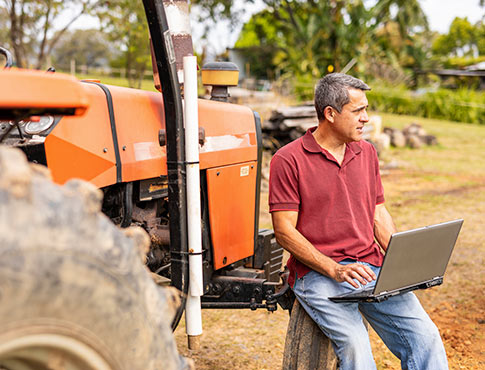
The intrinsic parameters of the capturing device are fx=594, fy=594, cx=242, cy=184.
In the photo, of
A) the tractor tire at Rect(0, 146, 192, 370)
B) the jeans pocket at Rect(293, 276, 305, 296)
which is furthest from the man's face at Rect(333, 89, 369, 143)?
the tractor tire at Rect(0, 146, 192, 370)

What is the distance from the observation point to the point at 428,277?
2.67 metres

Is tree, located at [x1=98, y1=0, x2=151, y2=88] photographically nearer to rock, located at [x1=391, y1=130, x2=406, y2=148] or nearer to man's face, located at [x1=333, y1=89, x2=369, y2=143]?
rock, located at [x1=391, y1=130, x2=406, y2=148]

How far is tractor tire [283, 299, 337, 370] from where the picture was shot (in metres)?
2.74

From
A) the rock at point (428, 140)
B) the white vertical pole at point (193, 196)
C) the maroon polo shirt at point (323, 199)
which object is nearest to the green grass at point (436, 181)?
the rock at point (428, 140)

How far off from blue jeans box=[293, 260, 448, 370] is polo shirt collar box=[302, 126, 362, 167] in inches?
22.1

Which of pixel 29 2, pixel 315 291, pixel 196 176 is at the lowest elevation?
pixel 315 291

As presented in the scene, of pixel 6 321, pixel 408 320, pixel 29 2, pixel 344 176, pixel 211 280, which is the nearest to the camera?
pixel 6 321

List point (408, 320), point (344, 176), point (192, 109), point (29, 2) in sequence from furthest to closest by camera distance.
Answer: point (29, 2) < point (344, 176) < point (408, 320) < point (192, 109)

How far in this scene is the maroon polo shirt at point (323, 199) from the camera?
109 inches

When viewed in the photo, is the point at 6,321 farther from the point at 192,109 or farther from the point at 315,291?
the point at 315,291

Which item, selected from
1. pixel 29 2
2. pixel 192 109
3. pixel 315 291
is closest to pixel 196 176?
pixel 192 109

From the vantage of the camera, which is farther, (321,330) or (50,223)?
(321,330)

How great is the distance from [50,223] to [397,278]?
170 centimetres

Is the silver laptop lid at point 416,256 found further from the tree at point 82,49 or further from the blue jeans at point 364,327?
the tree at point 82,49
